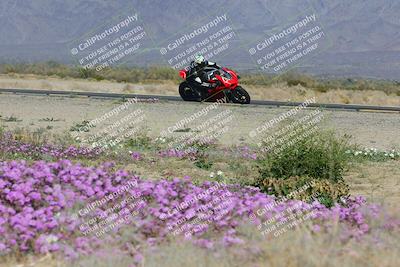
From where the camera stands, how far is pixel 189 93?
26969 millimetres

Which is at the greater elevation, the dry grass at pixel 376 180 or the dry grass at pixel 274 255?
the dry grass at pixel 274 255

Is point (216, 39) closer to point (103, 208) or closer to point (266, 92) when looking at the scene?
point (266, 92)

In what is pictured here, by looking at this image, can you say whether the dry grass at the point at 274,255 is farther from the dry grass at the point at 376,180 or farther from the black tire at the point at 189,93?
the black tire at the point at 189,93

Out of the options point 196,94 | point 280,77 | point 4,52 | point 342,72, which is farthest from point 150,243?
point 4,52

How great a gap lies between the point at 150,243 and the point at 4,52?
15325cm

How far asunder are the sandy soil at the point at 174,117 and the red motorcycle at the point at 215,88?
595 mm

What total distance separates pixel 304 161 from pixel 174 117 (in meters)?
12.0

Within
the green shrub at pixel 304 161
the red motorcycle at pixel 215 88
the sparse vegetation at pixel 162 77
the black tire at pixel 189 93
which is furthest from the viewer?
the sparse vegetation at pixel 162 77

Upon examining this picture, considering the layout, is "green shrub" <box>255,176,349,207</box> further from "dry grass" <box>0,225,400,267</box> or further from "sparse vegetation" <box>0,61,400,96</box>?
"sparse vegetation" <box>0,61,400,96</box>

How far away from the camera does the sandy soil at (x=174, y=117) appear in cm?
1935

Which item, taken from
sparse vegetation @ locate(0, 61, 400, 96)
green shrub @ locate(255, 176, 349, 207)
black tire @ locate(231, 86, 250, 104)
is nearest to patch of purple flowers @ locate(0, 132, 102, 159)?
green shrub @ locate(255, 176, 349, 207)

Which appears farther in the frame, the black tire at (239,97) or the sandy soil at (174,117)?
the black tire at (239,97)

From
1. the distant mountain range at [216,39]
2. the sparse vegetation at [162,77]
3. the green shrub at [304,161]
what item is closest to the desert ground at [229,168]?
the green shrub at [304,161]

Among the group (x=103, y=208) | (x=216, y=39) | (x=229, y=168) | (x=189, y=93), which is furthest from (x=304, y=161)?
(x=216, y=39)
